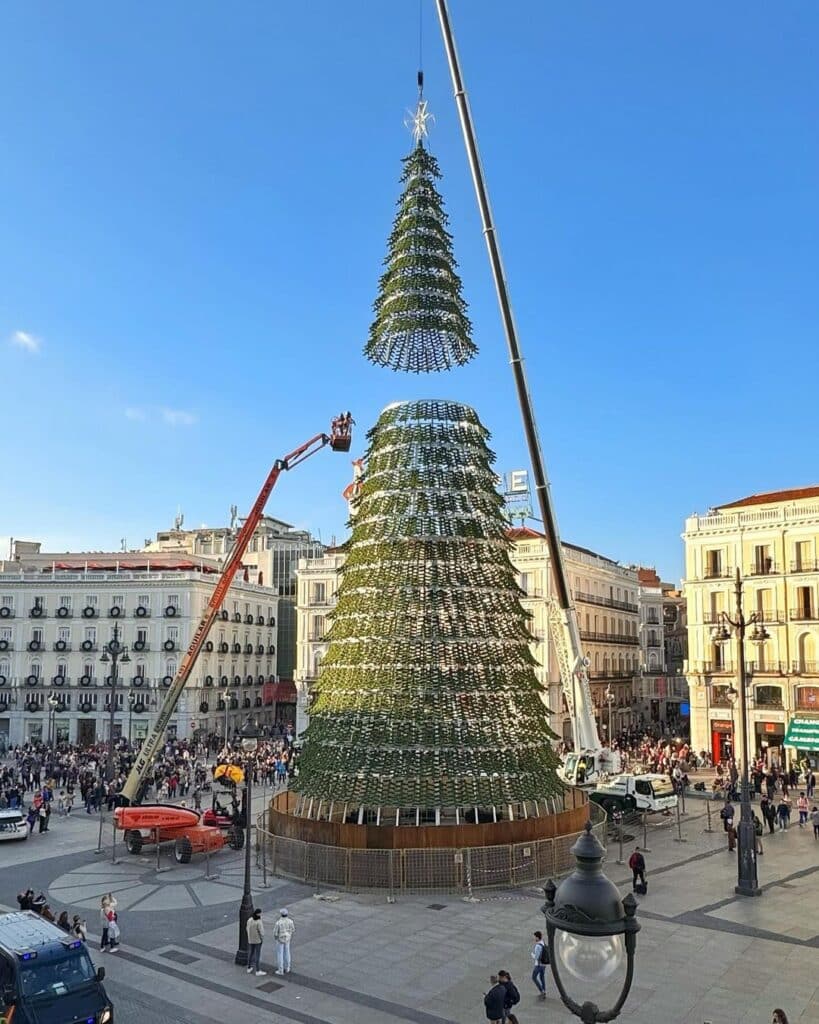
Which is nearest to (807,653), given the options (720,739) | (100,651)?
(720,739)

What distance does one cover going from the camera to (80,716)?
224 feet

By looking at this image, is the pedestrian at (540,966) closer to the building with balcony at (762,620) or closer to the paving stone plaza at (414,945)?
the paving stone plaza at (414,945)

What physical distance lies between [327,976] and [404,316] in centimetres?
1926

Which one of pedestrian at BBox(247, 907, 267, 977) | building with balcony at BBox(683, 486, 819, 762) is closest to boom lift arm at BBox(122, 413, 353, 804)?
pedestrian at BBox(247, 907, 267, 977)

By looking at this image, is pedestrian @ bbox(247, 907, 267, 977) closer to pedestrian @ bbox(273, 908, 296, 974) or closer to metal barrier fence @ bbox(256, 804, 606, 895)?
pedestrian @ bbox(273, 908, 296, 974)

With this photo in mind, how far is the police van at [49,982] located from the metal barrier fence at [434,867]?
9.96 m

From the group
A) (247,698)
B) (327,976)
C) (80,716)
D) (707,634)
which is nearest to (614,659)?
(707,634)

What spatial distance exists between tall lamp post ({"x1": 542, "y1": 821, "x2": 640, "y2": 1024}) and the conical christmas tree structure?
60.4ft

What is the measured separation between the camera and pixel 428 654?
25.8 m

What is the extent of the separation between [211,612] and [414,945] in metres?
16.9

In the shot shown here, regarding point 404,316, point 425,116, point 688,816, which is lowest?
point 688,816

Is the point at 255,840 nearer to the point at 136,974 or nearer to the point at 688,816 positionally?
the point at 136,974

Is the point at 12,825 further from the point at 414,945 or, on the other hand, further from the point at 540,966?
the point at 540,966

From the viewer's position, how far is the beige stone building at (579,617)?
61500mm
